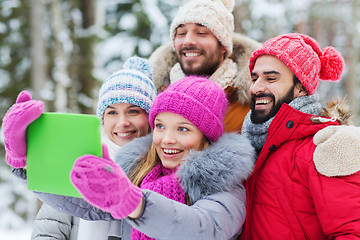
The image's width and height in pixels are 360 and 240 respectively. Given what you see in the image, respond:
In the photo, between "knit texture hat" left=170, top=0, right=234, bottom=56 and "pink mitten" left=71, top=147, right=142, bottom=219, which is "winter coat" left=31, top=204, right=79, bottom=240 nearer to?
"pink mitten" left=71, top=147, right=142, bottom=219

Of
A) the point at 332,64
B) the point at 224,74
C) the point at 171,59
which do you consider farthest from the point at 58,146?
the point at 171,59

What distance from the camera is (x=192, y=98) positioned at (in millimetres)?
1828

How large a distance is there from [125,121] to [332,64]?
4.44 ft

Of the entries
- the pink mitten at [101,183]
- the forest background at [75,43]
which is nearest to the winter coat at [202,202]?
the pink mitten at [101,183]

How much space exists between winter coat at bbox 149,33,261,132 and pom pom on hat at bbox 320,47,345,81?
2.09ft

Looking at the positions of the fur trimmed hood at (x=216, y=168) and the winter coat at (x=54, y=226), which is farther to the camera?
the winter coat at (x=54, y=226)

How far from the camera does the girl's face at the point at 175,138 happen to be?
1833 mm

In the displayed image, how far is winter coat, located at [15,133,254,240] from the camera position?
1311 millimetres

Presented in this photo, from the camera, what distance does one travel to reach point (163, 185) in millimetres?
1751

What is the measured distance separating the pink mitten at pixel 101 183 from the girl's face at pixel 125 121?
3.96 feet

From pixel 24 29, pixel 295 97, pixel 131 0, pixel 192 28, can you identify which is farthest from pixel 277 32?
pixel 295 97

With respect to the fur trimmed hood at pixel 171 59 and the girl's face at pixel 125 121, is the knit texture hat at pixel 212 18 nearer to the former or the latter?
the fur trimmed hood at pixel 171 59

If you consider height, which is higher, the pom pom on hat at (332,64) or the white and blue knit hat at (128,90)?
the pom pom on hat at (332,64)

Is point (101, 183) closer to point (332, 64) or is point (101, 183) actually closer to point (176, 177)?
point (176, 177)
